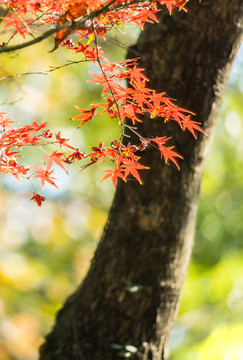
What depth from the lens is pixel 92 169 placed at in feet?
19.1

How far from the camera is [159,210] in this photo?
1700 mm

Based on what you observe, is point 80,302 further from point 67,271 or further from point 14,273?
point 67,271

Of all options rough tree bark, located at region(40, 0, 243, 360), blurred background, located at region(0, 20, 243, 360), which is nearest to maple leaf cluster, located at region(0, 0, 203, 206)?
rough tree bark, located at region(40, 0, 243, 360)

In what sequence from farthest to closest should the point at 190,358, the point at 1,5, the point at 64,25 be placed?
the point at 190,358, the point at 1,5, the point at 64,25

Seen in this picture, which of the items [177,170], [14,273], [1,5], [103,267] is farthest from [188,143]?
[14,273]

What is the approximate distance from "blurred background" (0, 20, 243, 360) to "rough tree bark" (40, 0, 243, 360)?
95.6 inches

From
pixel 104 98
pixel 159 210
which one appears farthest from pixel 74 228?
pixel 104 98

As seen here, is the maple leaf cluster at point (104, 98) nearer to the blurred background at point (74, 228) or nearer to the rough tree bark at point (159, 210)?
the rough tree bark at point (159, 210)

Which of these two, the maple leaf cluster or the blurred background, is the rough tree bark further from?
the blurred background

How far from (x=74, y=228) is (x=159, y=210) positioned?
420 cm

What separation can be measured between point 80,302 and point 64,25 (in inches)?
49.2

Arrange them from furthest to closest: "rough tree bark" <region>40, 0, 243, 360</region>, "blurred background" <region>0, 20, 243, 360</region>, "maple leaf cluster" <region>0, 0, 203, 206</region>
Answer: "blurred background" <region>0, 20, 243, 360</region>
"rough tree bark" <region>40, 0, 243, 360</region>
"maple leaf cluster" <region>0, 0, 203, 206</region>

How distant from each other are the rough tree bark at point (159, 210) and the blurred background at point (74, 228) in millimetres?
2428

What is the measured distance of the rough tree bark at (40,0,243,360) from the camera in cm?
168
